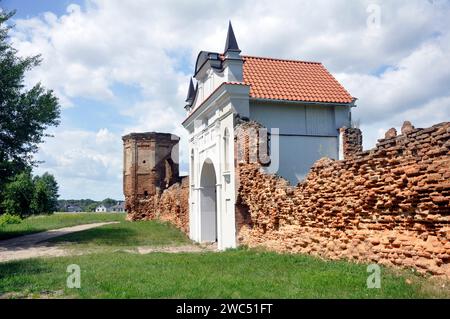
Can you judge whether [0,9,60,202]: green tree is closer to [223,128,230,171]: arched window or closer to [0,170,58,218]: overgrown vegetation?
[223,128,230,171]: arched window

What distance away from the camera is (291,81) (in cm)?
1720

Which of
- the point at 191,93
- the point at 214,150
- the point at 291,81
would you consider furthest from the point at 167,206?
the point at 291,81

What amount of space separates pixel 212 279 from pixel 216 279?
0.25 ft

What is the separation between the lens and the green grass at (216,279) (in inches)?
256

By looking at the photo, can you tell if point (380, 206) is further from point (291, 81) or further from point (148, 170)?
point (148, 170)

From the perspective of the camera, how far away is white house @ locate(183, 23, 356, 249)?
15266 millimetres

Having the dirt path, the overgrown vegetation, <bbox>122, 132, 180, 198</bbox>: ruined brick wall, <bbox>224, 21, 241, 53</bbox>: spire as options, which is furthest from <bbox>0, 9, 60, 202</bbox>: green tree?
the overgrown vegetation

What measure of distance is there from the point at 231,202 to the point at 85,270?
653cm

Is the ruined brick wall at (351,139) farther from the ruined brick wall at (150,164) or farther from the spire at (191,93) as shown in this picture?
the ruined brick wall at (150,164)

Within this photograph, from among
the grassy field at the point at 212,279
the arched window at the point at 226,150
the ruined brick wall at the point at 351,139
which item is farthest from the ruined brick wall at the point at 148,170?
the grassy field at the point at 212,279

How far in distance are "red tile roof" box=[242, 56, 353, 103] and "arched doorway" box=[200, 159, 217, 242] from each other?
15.6 feet

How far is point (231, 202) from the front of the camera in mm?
15273
